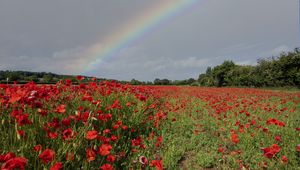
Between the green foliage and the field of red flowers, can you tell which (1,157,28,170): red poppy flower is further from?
the green foliage

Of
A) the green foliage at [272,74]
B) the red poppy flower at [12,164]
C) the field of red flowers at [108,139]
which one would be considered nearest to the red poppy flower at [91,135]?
the field of red flowers at [108,139]

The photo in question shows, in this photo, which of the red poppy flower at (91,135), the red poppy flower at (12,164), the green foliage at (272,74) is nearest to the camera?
the red poppy flower at (12,164)

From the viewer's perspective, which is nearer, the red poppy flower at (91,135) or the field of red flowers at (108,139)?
the red poppy flower at (91,135)

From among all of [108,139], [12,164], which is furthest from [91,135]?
[12,164]

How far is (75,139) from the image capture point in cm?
Answer: 203

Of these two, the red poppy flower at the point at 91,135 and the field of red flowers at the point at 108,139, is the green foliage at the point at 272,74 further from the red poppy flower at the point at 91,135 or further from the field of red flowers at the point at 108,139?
the red poppy flower at the point at 91,135

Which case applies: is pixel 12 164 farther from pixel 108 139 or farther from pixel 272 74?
pixel 272 74

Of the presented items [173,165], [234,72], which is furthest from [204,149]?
[234,72]

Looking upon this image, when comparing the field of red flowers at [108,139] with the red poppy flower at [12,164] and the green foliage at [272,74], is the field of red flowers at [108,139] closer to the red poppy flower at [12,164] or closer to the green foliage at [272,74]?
the red poppy flower at [12,164]

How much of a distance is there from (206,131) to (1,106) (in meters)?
3.39

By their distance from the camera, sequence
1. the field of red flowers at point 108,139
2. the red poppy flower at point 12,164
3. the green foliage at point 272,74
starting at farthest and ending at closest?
the green foliage at point 272,74 → the field of red flowers at point 108,139 → the red poppy flower at point 12,164

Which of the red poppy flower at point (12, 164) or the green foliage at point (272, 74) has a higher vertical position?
the green foliage at point (272, 74)

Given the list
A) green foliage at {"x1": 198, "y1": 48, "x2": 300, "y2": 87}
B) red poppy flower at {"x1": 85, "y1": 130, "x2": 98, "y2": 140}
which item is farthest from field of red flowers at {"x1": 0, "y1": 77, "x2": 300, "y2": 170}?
green foliage at {"x1": 198, "y1": 48, "x2": 300, "y2": 87}

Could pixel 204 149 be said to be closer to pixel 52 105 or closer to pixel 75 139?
pixel 75 139
